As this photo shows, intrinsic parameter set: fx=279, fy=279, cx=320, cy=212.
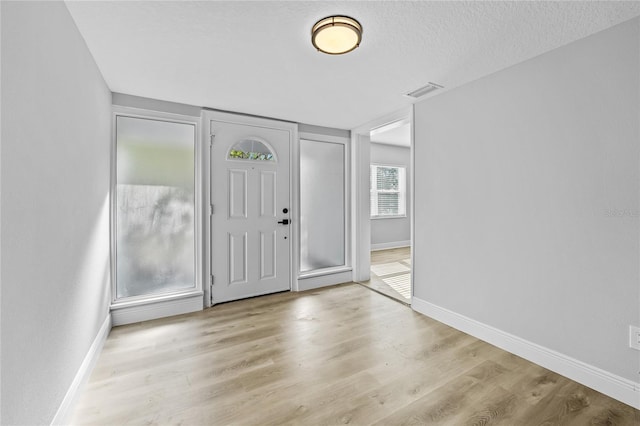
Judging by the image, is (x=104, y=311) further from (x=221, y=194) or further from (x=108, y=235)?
(x=221, y=194)

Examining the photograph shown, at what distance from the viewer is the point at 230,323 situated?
9.14 feet

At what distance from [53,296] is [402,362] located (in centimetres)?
221

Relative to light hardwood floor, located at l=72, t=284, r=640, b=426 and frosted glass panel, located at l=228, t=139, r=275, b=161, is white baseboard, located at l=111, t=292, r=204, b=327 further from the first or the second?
frosted glass panel, located at l=228, t=139, r=275, b=161

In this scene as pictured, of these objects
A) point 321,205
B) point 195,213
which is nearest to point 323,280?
point 321,205

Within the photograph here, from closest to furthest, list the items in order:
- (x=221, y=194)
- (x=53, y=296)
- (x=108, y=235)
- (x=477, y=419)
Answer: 1. (x=53, y=296)
2. (x=477, y=419)
3. (x=108, y=235)
4. (x=221, y=194)

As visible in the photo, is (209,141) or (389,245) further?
(389,245)

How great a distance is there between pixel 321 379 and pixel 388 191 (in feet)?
18.1

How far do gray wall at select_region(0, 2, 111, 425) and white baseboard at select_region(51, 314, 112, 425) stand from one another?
5 cm

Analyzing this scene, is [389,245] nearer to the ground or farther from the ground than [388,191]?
nearer to the ground

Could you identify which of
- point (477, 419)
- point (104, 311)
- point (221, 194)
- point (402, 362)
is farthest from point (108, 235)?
point (477, 419)

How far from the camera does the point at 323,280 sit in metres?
3.96

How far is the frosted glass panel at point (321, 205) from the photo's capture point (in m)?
3.93

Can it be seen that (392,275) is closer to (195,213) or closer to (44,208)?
(195,213)

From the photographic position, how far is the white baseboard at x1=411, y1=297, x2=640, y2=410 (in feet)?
5.56
